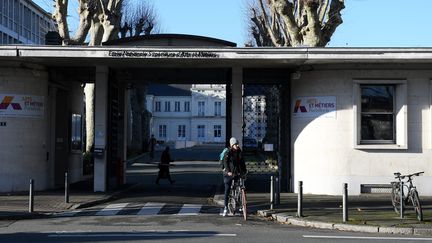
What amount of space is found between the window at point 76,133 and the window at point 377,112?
35.6ft

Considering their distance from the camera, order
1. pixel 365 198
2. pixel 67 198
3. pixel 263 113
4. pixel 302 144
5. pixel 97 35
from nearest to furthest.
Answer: pixel 67 198 → pixel 365 198 → pixel 302 144 → pixel 263 113 → pixel 97 35

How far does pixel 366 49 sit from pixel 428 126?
3310mm

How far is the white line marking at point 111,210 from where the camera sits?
1502 centimetres

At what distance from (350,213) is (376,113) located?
533 cm

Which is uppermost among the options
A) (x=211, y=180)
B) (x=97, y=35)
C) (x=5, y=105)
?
(x=97, y=35)

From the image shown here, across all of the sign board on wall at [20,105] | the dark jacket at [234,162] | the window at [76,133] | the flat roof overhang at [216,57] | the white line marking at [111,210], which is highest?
the flat roof overhang at [216,57]

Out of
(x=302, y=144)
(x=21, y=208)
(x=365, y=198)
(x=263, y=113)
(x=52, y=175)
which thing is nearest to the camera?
(x=21, y=208)

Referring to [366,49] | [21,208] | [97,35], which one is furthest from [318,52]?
[97,35]

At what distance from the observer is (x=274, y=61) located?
1816 cm

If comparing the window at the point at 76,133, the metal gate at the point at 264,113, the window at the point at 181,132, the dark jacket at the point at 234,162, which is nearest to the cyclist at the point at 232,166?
the dark jacket at the point at 234,162

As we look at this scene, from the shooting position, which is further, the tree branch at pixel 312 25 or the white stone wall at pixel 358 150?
the tree branch at pixel 312 25

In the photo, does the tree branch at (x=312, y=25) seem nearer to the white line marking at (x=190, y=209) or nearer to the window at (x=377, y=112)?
the window at (x=377, y=112)

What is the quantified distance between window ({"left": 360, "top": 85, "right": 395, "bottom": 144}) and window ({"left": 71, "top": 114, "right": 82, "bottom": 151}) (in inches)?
432

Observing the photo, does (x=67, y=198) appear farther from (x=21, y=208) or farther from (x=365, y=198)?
(x=365, y=198)
